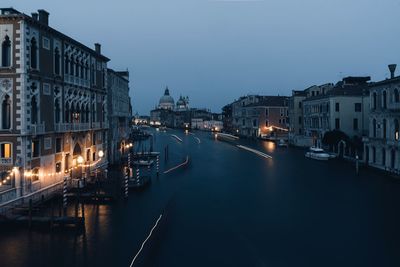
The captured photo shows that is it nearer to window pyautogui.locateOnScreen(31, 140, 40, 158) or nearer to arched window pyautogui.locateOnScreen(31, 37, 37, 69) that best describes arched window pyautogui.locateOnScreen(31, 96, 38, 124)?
window pyautogui.locateOnScreen(31, 140, 40, 158)

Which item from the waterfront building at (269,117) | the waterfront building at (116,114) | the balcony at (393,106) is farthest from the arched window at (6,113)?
the waterfront building at (269,117)

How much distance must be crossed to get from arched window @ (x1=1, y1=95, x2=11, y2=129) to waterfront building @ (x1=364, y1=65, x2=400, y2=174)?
27142mm

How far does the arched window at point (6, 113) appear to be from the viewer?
66.1 feet

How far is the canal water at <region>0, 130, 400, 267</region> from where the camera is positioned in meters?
14.1

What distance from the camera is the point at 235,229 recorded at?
17.6 m

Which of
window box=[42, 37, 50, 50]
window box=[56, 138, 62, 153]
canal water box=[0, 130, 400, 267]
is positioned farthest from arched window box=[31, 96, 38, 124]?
canal water box=[0, 130, 400, 267]

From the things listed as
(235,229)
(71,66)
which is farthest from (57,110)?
(235,229)

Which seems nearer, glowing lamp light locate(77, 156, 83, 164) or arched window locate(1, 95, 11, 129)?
arched window locate(1, 95, 11, 129)

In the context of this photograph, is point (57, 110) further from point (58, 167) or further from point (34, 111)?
point (58, 167)

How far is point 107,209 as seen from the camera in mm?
21406

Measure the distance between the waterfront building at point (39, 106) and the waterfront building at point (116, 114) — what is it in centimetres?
1117

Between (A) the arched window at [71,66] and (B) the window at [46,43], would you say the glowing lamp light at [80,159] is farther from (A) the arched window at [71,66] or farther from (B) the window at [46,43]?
(B) the window at [46,43]

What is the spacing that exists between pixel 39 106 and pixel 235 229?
40.3 feet

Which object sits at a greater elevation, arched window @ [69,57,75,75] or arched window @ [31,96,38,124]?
arched window @ [69,57,75,75]
